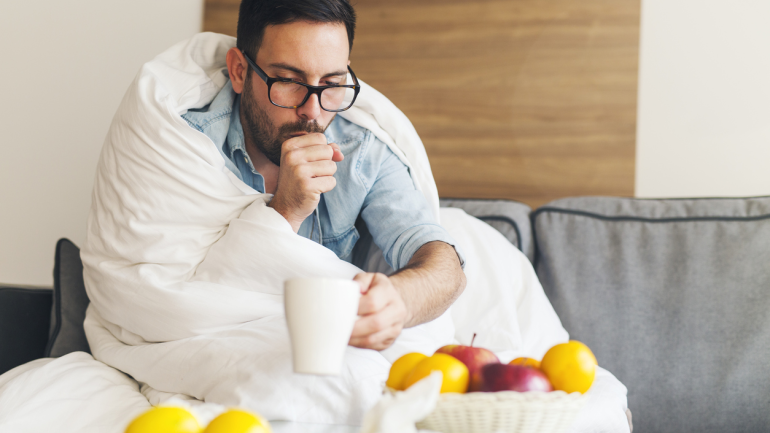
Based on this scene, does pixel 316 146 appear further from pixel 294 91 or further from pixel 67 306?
pixel 67 306

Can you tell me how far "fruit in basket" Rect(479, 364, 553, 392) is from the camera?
494mm

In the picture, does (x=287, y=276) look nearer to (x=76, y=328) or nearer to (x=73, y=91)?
(x=76, y=328)

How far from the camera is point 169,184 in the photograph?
0.96 meters

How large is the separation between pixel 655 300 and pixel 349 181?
81cm

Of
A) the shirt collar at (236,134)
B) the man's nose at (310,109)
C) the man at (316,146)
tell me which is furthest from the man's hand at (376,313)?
the shirt collar at (236,134)

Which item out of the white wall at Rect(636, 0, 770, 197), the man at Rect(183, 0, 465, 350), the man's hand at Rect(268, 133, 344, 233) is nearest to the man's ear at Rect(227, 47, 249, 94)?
the man at Rect(183, 0, 465, 350)

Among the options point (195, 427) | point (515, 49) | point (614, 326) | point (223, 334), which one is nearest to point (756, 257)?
point (614, 326)

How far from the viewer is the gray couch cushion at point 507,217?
145cm

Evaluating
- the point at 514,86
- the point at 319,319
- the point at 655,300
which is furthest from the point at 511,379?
the point at 514,86

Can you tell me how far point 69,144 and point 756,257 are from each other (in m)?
1.91

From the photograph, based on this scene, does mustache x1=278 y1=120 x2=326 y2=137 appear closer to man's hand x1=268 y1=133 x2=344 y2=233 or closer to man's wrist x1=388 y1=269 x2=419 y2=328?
man's hand x1=268 y1=133 x2=344 y2=233

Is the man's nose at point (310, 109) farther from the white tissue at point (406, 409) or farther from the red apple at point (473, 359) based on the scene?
the white tissue at point (406, 409)

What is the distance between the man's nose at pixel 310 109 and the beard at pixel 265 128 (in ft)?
0.04

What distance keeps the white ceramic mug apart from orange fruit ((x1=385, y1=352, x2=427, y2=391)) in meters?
0.09
